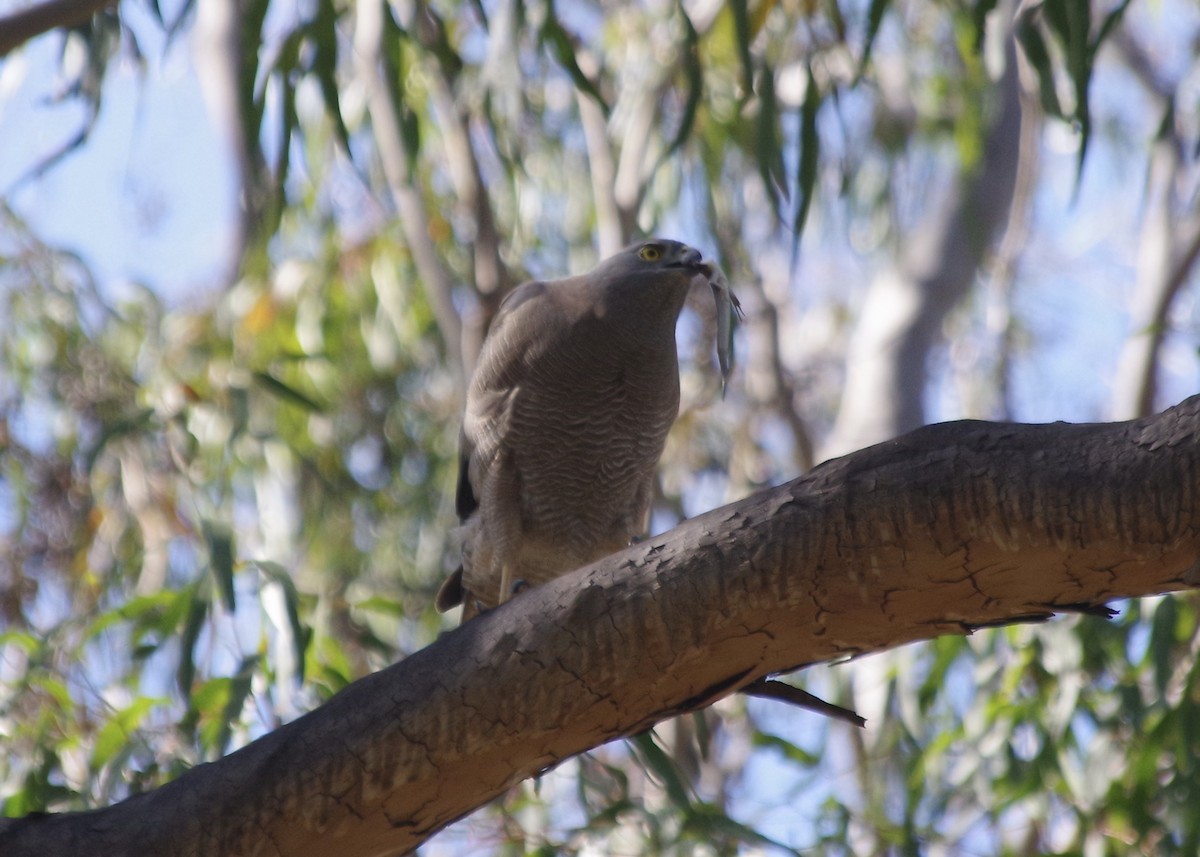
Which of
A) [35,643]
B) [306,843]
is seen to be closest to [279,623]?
[35,643]

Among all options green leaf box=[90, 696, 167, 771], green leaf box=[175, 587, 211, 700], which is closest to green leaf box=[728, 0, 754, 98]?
green leaf box=[175, 587, 211, 700]

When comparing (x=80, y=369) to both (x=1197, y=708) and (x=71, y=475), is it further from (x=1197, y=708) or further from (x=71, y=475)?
(x=1197, y=708)

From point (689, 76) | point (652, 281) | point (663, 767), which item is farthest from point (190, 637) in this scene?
point (689, 76)

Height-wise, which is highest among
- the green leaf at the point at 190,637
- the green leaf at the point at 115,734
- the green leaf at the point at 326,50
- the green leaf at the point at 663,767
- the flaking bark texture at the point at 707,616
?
the green leaf at the point at 326,50

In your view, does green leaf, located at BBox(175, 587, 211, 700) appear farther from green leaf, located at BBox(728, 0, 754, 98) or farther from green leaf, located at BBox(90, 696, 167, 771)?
green leaf, located at BBox(728, 0, 754, 98)

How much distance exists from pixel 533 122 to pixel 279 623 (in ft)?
8.83

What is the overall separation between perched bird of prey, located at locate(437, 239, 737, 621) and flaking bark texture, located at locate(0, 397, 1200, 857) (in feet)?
3.27

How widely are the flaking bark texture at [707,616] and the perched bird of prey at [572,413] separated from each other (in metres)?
1.00

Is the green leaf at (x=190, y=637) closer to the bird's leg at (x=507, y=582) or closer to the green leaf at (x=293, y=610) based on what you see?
the green leaf at (x=293, y=610)

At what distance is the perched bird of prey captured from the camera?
2.67 metres

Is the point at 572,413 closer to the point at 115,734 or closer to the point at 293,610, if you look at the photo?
the point at 293,610

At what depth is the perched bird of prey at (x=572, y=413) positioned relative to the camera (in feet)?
8.77

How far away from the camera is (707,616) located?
61.9 inches

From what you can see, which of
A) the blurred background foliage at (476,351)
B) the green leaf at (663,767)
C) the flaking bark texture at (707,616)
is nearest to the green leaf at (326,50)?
the blurred background foliage at (476,351)
